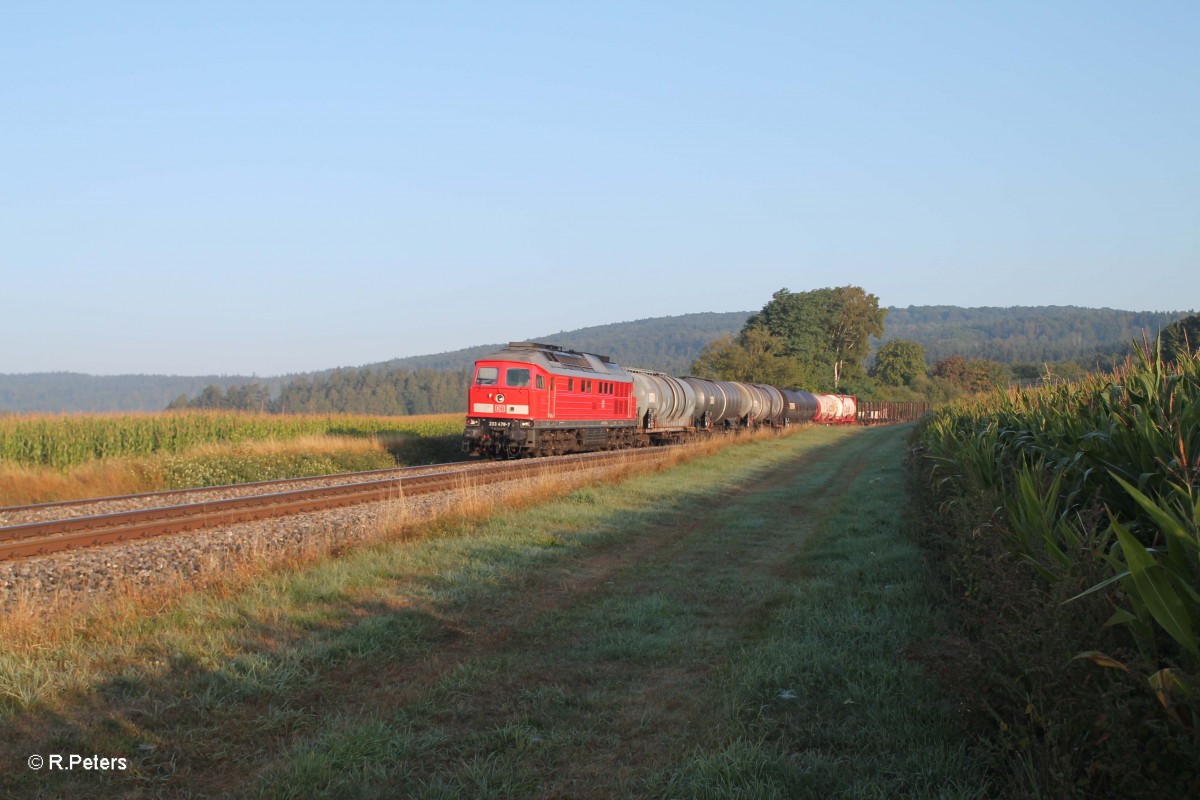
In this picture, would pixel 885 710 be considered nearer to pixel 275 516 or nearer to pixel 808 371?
pixel 275 516

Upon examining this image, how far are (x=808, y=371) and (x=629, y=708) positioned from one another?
89.6 m

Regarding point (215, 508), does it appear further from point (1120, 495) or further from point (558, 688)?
point (1120, 495)

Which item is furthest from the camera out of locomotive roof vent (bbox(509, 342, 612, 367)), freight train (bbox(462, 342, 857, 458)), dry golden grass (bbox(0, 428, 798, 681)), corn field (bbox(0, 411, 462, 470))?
locomotive roof vent (bbox(509, 342, 612, 367))

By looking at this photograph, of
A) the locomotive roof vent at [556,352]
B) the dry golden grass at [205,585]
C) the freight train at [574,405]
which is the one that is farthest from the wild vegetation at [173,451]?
the dry golden grass at [205,585]

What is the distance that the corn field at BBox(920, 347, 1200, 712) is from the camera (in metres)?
3.06

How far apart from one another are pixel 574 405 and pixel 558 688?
71.8ft

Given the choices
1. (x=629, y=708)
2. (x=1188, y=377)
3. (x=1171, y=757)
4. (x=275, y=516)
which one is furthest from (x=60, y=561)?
(x=1188, y=377)

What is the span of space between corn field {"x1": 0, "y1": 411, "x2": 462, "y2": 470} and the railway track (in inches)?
299

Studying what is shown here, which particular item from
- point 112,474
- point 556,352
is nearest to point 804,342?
point 556,352

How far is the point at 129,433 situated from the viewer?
2442 centimetres

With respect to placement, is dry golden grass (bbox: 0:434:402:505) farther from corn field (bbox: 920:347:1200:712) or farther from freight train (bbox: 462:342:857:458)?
corn field (bbox: 920:347:1200:712)

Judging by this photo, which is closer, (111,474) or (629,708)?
(629,708)

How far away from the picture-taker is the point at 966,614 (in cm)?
545

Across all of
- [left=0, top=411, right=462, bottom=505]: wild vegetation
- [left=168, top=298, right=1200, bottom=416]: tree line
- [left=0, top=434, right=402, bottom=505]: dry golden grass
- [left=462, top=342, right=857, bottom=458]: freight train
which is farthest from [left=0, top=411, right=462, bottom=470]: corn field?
[left=168, top=298, right=1200, bottom=416]: tree line
